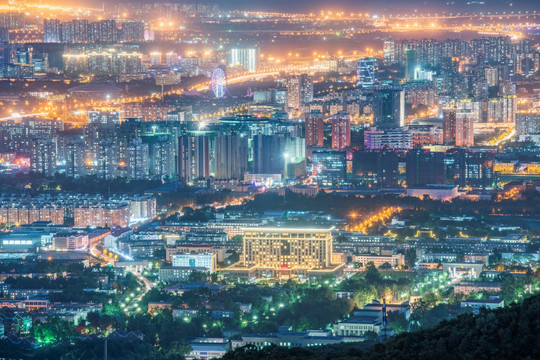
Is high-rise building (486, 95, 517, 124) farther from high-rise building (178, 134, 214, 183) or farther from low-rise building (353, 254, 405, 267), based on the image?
low-rise building (353, 254, 405, 267)

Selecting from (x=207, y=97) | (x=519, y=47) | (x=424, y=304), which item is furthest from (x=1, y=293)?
(x=519, y=47)

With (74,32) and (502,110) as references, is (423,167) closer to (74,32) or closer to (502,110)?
(502,110)

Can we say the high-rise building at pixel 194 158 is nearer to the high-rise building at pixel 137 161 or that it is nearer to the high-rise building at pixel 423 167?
the high-rise building at pixel 137 161

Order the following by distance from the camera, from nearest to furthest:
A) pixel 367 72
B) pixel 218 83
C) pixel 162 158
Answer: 1. pixel 162 158
2. pixel 218 83
3. pixel 367 72

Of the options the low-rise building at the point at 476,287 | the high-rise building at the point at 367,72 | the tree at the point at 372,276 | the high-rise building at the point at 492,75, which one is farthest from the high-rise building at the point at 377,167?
the high-rise building at the point at 492,75

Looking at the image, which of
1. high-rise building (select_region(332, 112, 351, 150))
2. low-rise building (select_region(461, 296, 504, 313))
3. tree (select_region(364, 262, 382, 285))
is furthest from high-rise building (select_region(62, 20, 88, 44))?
low-rise building (select_region(461, 296, 504, 313))

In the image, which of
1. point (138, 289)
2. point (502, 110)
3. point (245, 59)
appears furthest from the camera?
point (245, 59)

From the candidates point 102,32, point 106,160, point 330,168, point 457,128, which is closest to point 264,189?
point 330,168
